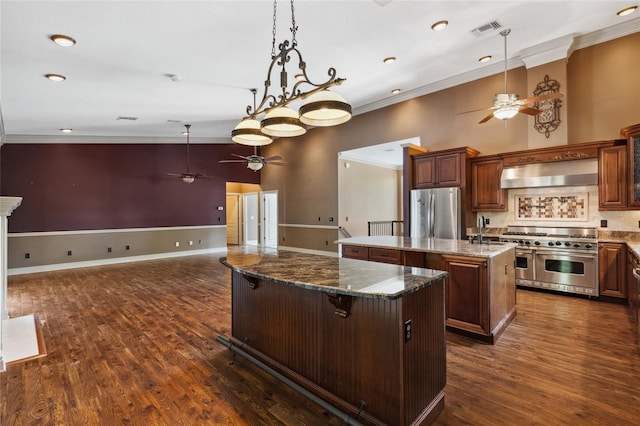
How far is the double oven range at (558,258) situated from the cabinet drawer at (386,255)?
2483 mm

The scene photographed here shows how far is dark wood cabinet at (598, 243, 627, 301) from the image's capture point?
13.5 feet

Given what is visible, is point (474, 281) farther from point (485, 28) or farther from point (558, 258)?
point (485, 28)

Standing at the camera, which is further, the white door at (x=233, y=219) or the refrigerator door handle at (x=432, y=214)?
the white door at (x=233, y=219)

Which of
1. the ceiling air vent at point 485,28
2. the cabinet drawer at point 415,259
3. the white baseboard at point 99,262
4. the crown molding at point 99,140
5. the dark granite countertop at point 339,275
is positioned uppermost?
the ceiling air vent at point 485,28

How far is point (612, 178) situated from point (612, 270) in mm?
1243

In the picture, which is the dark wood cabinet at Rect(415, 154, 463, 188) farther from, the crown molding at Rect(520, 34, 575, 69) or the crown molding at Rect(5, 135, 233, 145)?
the crown molding at Rect(5, 135, 233, 145)

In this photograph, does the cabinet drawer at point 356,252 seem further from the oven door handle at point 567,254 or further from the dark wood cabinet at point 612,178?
the dark wood cabinet at point 612,178

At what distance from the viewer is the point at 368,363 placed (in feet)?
6.04

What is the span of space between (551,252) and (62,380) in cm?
592

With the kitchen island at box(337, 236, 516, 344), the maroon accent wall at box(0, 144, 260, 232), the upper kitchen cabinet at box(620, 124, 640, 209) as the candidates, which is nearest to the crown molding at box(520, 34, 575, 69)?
the upper kitchen cabinet at box(620, 124, 640, 209)

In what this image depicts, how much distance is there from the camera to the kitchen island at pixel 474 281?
118 inches

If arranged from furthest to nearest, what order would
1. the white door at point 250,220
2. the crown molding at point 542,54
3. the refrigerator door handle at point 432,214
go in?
the white door at point 250,220
the refrigerator door handle at point 432,214
the crown molding at point 542,54

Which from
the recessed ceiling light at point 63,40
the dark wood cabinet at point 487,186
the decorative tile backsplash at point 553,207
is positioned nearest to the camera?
the recessed ceiling light at point 63,40

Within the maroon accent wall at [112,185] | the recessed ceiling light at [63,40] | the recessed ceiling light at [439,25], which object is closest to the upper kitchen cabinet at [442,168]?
the recessed ceiling light at [439,25]
